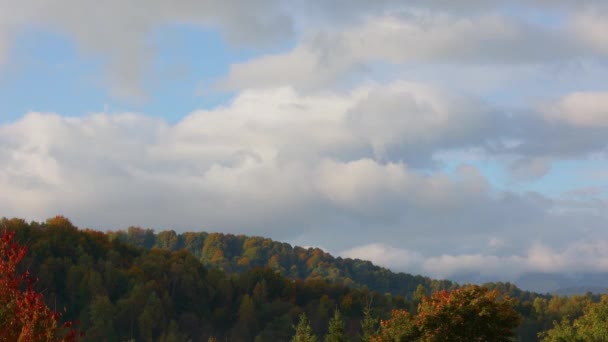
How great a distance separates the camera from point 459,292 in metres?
55.9

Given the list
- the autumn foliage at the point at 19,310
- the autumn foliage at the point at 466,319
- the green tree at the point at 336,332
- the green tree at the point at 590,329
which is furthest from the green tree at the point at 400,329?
the green tree at the point at 590,329

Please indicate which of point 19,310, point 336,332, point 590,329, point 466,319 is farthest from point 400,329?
point 590,329

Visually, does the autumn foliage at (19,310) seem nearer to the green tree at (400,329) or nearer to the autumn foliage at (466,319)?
the autumn foliage at (466,319)

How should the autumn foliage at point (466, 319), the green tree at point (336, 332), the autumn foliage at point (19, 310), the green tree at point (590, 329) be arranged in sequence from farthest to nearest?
the green tree at point (590, 329) → the green tree at point (336, 332) → the autumn foliage at point (466, 319) → the autumn foliage at point (19, 310)

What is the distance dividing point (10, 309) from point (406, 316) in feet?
115

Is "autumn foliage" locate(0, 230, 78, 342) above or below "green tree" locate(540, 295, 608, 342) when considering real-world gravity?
below

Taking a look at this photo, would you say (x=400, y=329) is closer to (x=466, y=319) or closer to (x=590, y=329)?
(x=466, y=319)

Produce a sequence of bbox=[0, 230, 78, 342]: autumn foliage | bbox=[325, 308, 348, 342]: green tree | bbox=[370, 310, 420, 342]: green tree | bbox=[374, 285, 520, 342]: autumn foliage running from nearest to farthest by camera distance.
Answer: bbox=[0, 230, 78, 342]: autumn foliage < bbox=[374, 285, 520, 342]: autumn foliage < bbox=[370, 310, 420, 342]: green tree < bbox=[325, 308, 348, 342]: green tree

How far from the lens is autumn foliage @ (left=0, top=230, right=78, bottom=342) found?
26328mm

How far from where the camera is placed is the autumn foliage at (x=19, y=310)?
26328 millimetres

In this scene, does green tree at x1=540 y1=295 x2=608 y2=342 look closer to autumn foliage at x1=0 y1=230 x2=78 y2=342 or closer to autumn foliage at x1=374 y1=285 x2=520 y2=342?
autumn foliage at x1=374 y1=285 x2=520 y2=342

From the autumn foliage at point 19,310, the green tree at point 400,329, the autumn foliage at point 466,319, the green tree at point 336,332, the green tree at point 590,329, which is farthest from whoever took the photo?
the green tree at point 590,329

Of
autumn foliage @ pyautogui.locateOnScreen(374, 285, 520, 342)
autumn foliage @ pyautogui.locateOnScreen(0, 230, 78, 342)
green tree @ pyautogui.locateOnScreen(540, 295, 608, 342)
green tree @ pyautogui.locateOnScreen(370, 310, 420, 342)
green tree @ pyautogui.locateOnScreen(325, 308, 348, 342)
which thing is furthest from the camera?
green tree @ pyautogui.locateOnScreen(540, 295, 608, 342)

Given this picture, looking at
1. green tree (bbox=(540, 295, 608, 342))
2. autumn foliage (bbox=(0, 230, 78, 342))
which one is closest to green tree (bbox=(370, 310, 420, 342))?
autumn foliage (bbox=(0, 230, 78, 342))
